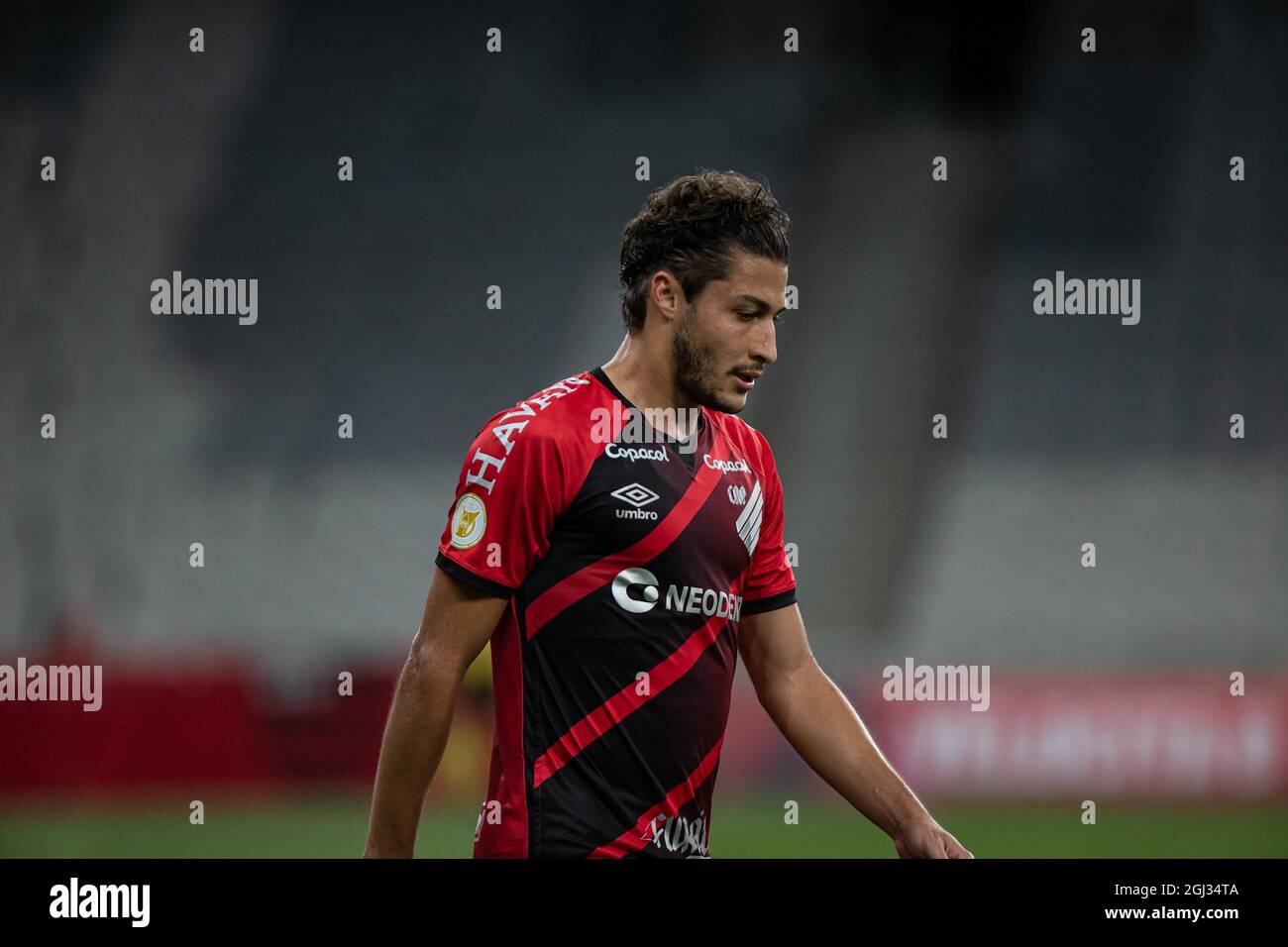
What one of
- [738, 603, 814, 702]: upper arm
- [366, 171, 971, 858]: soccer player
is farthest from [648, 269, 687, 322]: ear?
[738, 603, 814, 702]: upper arm

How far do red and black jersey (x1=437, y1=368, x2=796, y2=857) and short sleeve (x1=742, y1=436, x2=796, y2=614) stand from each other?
241 millimetres

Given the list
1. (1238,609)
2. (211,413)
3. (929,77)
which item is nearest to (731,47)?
(929,77)

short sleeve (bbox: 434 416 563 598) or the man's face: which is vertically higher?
the man's face

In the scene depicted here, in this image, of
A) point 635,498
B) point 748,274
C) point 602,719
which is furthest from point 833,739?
point 748,274

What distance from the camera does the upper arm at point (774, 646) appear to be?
3402 millimetres

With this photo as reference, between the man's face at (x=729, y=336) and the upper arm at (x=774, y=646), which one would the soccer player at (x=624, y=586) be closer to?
the man's face at (x=729, y=336)

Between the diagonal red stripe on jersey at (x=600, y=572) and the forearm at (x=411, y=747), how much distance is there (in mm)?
205

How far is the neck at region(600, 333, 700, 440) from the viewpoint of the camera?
10.6 ft

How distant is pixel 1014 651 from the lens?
1591 cm

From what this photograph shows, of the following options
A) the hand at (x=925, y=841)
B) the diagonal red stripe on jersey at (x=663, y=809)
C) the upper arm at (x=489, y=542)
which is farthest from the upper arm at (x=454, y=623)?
the hand at (x=925, y=841)

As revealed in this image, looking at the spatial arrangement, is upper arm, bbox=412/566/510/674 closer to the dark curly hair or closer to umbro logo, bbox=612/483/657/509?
umbro logo, bbox=612/483/657/509

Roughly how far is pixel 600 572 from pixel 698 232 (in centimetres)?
79

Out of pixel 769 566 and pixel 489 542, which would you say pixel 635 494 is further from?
pixel 769 566
